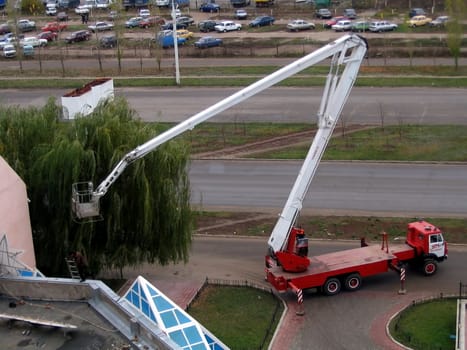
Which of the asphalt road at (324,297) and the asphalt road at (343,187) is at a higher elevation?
the asphalt road at (324,297)

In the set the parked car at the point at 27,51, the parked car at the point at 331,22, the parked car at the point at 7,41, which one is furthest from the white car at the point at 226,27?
the parked car at the point at 7,41

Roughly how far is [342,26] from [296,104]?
28.3 meters

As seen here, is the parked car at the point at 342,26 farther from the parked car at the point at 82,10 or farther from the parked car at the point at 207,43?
the parked car at the point at 82,10

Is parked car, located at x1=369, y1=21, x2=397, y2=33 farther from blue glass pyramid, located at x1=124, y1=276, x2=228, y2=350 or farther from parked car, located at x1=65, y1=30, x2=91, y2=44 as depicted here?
blue glass pyramid, located at x1=124, y1=276, x2=228, y2=350

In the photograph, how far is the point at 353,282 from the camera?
1201 inches

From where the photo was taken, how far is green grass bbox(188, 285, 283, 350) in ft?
89.2

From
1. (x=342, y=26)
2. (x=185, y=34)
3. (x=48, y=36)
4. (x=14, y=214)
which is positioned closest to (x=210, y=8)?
(x=185, y=34)

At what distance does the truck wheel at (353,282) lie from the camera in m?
30.4

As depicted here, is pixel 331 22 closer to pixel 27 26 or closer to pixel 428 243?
pixel 27 26

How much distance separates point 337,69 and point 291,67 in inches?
80.9

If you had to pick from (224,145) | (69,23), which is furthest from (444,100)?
(69,23)

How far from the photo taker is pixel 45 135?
30953mm

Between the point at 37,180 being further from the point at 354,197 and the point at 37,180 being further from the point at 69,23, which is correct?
the point at 69,23

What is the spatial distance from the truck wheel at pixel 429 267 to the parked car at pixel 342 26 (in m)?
56.1
